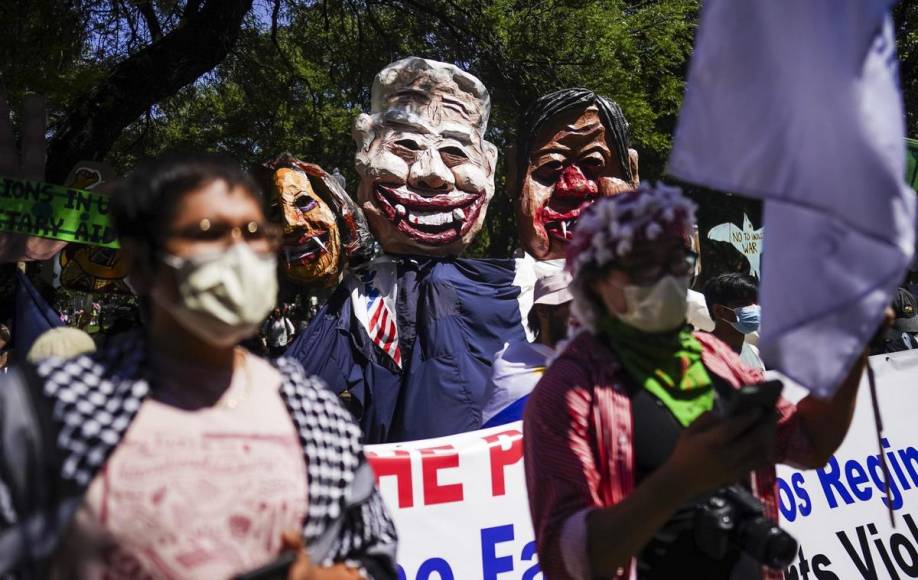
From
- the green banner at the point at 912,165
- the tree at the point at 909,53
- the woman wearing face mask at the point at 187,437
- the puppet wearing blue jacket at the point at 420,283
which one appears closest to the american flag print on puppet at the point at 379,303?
the puppet wearing blue jacket at the point at 420,283

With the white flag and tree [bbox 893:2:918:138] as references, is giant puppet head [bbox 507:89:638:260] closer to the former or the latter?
the white flag

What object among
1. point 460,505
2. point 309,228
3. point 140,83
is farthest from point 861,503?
point 140,83

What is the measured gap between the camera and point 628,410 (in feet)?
6.56

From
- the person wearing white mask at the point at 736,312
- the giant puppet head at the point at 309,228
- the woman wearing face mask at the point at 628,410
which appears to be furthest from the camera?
the giant puppet head at the point at 309,228

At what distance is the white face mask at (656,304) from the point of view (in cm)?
203

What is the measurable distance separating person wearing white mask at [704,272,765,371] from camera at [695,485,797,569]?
329cm

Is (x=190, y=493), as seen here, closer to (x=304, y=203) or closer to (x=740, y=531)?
(x=740, y=531)

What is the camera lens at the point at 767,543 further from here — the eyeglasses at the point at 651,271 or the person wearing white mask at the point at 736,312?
the person wearing white mask at the point at 736,312

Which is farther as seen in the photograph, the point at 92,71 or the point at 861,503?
the point at 92,71

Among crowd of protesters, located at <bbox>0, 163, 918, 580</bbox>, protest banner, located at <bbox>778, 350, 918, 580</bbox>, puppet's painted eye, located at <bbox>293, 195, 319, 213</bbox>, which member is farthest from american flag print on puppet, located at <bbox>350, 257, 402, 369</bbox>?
crowd of protesters, located at <bbox>0, 163, 918, 580</bbox>

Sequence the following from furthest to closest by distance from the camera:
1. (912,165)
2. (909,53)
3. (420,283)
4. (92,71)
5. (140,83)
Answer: (909,53) → (92,71) → (140,83) → (420,283) → (912,165)

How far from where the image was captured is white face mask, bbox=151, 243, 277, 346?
169 cm

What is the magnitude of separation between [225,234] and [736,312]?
3.96 meters

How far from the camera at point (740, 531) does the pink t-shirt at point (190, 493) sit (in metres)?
0.80
